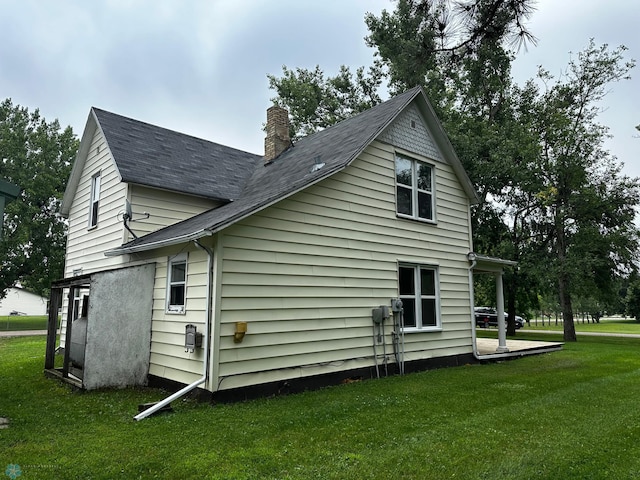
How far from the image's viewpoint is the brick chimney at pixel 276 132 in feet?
41.2

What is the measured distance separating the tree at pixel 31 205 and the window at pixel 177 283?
72.3 ft

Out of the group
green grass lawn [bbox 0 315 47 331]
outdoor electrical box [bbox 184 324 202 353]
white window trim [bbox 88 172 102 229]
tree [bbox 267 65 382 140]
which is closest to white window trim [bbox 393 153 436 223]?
outdoor electrical box [bbox 184 324 202 353]

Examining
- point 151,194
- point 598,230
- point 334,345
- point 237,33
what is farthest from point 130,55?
point 598,230

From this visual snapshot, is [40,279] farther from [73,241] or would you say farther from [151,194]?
[151,194]

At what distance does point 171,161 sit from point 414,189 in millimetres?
5981

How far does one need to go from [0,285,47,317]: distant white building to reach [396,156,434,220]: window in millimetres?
57114

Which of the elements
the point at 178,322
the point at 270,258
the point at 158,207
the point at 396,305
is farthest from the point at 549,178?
the point at 178,322

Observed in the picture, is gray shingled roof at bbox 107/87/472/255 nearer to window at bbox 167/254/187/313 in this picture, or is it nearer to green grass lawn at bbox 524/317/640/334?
window at bbox 167/254/187/313

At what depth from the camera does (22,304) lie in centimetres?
5556

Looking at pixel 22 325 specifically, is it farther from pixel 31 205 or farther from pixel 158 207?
pixel 158 207

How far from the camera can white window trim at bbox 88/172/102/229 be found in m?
10.6

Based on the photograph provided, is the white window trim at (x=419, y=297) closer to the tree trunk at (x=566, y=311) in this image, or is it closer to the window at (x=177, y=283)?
the window at (x=177, y=283)

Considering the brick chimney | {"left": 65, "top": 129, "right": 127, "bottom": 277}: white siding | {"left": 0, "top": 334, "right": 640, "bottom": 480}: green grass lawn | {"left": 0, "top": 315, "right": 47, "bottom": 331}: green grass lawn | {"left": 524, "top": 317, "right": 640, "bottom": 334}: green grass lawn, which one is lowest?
{"left": 524, "top": 317, "right": 640, "bottom": 334}: green grass lawn

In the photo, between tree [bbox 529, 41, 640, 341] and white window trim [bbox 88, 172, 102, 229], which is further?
tree [bbox 529, 41, 640, 341]
